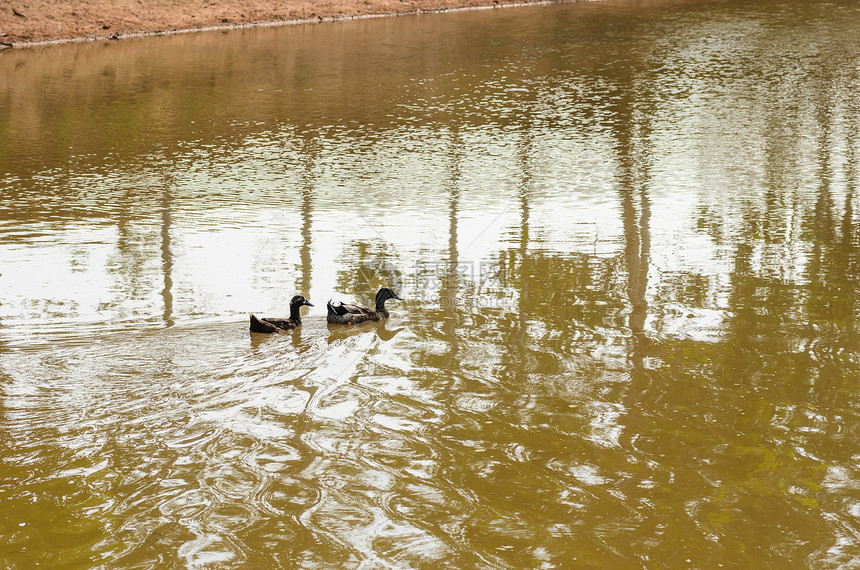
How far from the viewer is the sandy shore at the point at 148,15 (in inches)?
1294

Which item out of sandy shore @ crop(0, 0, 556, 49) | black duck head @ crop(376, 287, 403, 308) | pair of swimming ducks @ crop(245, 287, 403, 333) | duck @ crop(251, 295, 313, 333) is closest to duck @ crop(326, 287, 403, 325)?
pair of swimming ducks @ crop(245, 287, 403, 333)

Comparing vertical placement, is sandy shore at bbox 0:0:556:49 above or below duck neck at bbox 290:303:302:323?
above

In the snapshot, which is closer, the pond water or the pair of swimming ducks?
the pond water

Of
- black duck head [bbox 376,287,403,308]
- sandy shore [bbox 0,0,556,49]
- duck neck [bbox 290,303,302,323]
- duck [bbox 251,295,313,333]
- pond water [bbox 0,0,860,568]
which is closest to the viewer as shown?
pond water [bbox 0,0,860,568]

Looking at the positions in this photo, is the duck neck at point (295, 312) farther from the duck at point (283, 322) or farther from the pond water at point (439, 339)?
the pond water at point (439, 339)

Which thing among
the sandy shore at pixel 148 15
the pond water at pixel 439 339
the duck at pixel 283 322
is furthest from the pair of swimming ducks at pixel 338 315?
the sandy shore at pixel 148 15

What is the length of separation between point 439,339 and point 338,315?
0.96 metres

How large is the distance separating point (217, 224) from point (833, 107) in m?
12.6

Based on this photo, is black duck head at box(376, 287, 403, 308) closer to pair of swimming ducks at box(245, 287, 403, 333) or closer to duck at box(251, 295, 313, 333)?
pair of swimming ducks at box(245, 287, 403, 333)

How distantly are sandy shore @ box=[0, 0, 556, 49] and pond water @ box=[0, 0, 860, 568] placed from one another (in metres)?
14.5

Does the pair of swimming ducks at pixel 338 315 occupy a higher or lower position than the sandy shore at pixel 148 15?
lower

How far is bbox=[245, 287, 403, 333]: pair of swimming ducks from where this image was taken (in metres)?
8.65

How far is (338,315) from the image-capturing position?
8914 mm

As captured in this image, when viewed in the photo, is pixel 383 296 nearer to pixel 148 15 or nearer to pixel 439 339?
pixel 439 339
